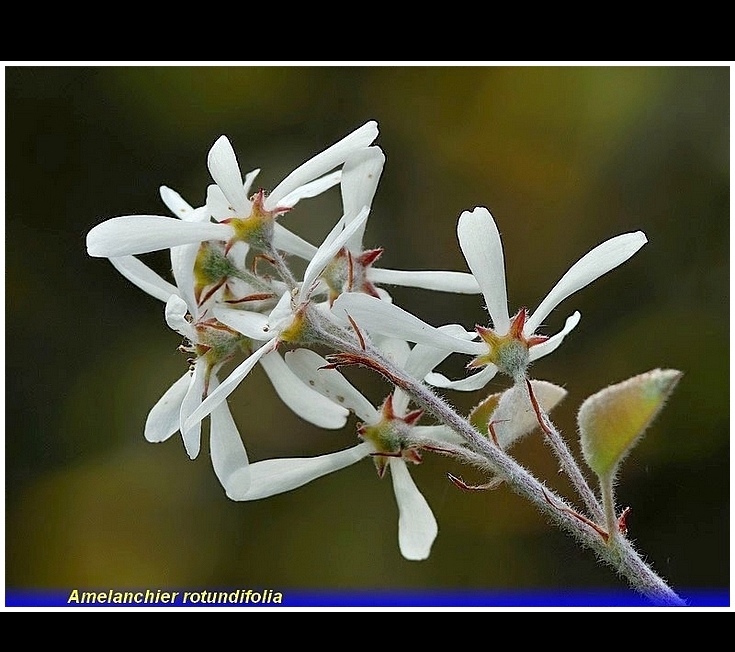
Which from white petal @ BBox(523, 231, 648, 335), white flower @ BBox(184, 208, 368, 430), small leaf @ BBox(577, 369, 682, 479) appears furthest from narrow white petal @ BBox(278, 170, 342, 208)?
small leaf @ BBox(577, 369, 682, 479)

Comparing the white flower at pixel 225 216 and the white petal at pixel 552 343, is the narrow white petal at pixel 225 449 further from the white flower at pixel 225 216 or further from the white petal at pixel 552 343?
the white petal at pixel 552 343

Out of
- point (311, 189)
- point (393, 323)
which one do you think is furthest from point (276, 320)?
point (311, 189)

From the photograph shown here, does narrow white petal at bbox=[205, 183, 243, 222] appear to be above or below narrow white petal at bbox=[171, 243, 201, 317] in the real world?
above

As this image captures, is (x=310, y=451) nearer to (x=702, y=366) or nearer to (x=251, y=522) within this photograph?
(x=251, y=522)

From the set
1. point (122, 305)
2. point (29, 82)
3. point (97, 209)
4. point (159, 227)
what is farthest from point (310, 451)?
point (159, 227)

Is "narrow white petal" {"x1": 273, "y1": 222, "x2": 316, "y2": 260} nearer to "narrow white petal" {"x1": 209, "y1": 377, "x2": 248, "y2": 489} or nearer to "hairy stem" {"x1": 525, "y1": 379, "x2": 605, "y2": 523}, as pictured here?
"narrow white petal" {"x1": 209, "y1": 377, "x2": 248, "y2": 489}

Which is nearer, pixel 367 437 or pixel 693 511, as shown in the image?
pixel 367 437
